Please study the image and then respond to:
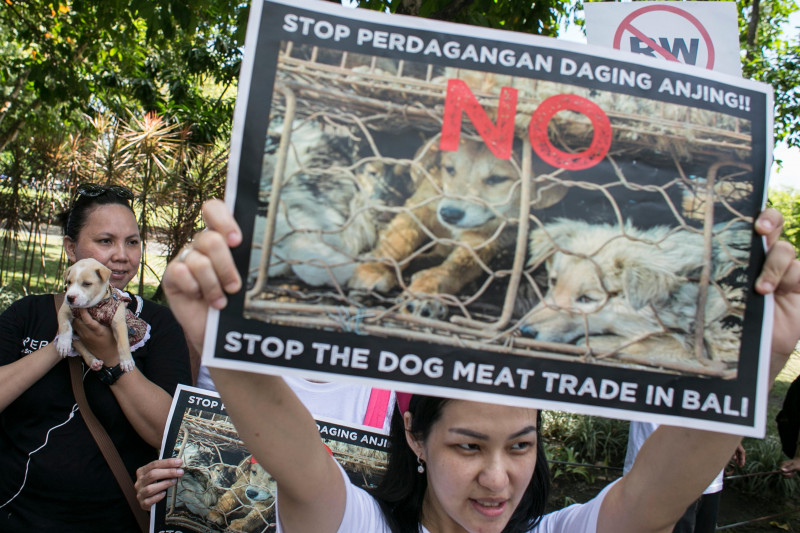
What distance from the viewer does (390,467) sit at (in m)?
1.81

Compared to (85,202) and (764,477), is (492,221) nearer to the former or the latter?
(85,202)

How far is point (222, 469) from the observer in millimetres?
1908

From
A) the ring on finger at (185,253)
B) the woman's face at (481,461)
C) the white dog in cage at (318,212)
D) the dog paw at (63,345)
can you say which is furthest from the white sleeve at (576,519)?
the dog paw at (63,345)

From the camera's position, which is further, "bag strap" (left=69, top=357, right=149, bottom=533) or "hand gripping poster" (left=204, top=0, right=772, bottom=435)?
"bag strap" (left=69, top=357, right=149, bottom=533)

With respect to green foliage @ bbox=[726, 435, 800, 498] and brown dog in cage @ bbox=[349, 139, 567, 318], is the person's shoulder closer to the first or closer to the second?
brown dog in cage @ bbox=[349, 139, 567, 318]

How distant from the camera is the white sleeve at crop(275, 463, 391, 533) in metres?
1.50

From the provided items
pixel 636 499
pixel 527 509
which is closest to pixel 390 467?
pixel 527 509

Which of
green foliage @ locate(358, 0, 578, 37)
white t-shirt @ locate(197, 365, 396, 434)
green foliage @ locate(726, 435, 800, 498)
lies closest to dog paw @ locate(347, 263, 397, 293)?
→ white t-shirt @ locate(197, 365, 396, 434)

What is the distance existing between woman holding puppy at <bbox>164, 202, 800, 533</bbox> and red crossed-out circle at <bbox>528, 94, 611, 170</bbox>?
1.15 feet

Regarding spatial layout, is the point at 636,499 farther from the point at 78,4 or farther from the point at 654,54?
the point at 78,4

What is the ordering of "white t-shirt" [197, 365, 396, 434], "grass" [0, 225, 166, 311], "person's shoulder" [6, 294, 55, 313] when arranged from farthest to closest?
"grass" [0, 225, 166, 311], "person's shoulder" [6, 294, 55, 313], "white t-shirt" [197, 365, 396, 434]

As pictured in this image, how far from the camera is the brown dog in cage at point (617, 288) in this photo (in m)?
1.15

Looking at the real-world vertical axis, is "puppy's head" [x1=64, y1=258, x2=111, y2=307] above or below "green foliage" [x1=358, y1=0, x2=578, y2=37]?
below

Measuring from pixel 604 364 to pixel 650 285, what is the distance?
Result: 6.7 inches
